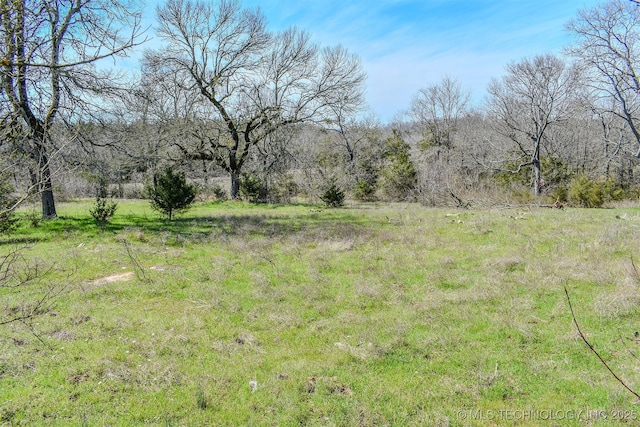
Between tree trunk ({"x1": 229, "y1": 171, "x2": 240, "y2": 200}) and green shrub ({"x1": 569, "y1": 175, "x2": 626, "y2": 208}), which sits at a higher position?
tree trunk ({"x1": 229, "y1": 171, "x2": 240, "y2": 200})

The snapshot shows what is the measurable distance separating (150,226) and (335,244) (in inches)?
255

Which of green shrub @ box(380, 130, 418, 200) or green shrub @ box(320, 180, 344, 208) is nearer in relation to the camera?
green shrub @ box(320, 180, 344, 208)

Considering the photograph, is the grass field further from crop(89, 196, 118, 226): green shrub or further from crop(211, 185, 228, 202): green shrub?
crop(211, 185, 228, 202): green shrub

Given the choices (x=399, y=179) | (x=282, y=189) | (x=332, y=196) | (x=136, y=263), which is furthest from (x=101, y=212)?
(x=399, y=179)

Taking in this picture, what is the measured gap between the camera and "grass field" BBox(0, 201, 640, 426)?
3104 mm

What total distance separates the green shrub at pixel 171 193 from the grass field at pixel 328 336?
14.6 feet

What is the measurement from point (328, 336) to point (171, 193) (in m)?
10.1

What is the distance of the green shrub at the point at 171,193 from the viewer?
12656 millimetres

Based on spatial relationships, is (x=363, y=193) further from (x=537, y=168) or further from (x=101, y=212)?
(x=101, y=212)

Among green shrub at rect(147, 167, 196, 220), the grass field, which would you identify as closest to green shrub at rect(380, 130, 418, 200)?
green shrub at rect(147, 167, 196, 220)

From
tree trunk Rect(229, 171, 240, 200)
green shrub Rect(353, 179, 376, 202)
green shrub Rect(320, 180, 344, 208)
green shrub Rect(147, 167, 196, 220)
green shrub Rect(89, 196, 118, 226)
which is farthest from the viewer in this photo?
green shrub Rect(353, 179, 376, 202)

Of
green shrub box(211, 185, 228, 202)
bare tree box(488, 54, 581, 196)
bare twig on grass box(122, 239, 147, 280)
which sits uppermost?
bare tree box(488, 54, 581, 196)

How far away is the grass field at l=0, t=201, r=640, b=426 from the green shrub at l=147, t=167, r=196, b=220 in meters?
4.45

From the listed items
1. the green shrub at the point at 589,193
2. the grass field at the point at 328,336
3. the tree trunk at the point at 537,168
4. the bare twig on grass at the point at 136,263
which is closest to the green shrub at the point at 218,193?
the bare twig on grass at the point at 136,263
